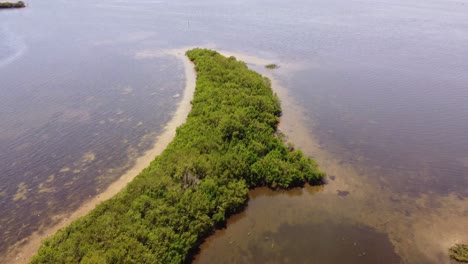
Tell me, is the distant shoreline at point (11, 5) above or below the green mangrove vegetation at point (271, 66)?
below

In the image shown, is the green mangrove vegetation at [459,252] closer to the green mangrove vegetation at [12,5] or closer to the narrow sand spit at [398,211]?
the narrow sand spit at [398,211]

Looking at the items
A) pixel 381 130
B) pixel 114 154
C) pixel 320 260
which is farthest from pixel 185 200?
pixel 381 130

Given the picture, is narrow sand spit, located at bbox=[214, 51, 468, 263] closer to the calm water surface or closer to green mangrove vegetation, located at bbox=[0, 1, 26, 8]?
the calm water surface

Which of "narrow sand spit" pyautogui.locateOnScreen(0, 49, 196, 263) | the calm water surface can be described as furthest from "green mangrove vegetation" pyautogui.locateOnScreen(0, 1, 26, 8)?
"narrow sand spit" pyautogui.locateOnScreen(0, 49, 196, 263)

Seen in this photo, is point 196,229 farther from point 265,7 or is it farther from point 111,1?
point 111,1

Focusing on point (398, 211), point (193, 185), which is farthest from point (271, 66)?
point (193, 185)

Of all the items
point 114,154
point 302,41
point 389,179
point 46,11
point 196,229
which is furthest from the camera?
point 46,11

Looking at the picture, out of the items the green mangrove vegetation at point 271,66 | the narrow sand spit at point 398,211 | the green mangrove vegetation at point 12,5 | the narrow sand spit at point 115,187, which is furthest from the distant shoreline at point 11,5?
the narrow sand spit at point 398,211
